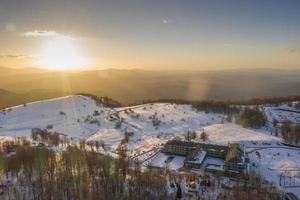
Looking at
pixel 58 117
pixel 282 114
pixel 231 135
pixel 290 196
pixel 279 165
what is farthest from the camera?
pixel 58 117

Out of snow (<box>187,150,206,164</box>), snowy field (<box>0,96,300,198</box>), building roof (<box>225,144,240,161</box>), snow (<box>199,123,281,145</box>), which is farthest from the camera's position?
snow (<box>199,123,281,145</box>)

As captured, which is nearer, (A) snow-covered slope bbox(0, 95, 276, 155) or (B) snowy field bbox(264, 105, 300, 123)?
(A) snow-covered slope bbox(0, 95, 276, 155)

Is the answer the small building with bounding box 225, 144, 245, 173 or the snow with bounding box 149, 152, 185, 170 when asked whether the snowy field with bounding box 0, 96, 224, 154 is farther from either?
the small building with bounding box 225, 144, 245, 173

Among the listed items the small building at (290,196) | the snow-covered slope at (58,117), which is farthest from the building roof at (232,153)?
the snow-covered slope at (58,117)

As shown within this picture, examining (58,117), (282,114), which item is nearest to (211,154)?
(282,114)

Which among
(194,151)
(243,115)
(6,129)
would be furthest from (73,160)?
(243,115)

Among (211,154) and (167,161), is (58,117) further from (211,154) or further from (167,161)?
(211,154)

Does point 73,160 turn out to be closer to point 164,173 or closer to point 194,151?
point 164,173

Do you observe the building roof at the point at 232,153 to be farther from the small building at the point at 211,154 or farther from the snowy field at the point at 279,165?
the snowy field at the point at 279,165

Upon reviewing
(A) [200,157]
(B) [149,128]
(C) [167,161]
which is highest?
(B) [149,128]

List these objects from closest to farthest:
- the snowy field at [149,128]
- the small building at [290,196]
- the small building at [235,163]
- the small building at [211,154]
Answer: the small building at [290,196]
the small building at [235,163]
the small building at [211,154]
the snowy field at [149,128]

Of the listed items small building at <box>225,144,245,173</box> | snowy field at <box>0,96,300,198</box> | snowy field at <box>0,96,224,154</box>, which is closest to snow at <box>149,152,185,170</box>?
snowy field at <box>0,96,300,198</box>
